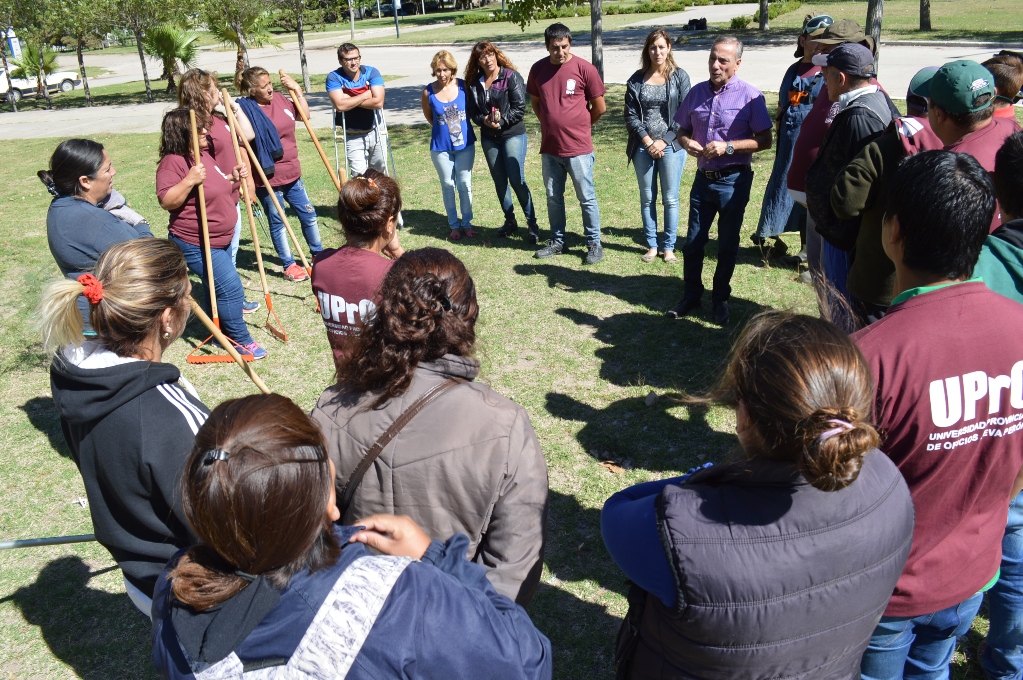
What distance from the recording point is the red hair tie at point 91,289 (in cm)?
224

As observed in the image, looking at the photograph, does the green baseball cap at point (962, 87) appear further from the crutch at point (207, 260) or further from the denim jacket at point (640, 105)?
the crutch at point (207, 260)

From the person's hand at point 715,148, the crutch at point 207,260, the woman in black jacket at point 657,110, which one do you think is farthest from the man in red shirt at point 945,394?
the woman in black jacket at point 657,110

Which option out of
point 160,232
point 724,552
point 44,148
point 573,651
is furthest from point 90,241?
point 44,148

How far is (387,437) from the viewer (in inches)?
77.8

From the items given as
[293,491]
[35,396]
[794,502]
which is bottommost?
[35,396]

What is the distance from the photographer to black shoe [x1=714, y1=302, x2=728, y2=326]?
229 inches

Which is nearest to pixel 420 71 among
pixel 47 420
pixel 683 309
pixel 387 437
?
pixel 683 309

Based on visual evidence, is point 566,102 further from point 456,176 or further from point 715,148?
point 715,148

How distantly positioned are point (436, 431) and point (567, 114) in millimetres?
5419

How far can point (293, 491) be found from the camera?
4.49 ft

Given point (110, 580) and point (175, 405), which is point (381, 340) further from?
point (110, 580)

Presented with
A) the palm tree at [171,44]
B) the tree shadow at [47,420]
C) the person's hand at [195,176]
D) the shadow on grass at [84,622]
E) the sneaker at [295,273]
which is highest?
the palm tree at [171,44]

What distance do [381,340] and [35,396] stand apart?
5.01 metres

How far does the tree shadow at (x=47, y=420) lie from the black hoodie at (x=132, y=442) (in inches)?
122
